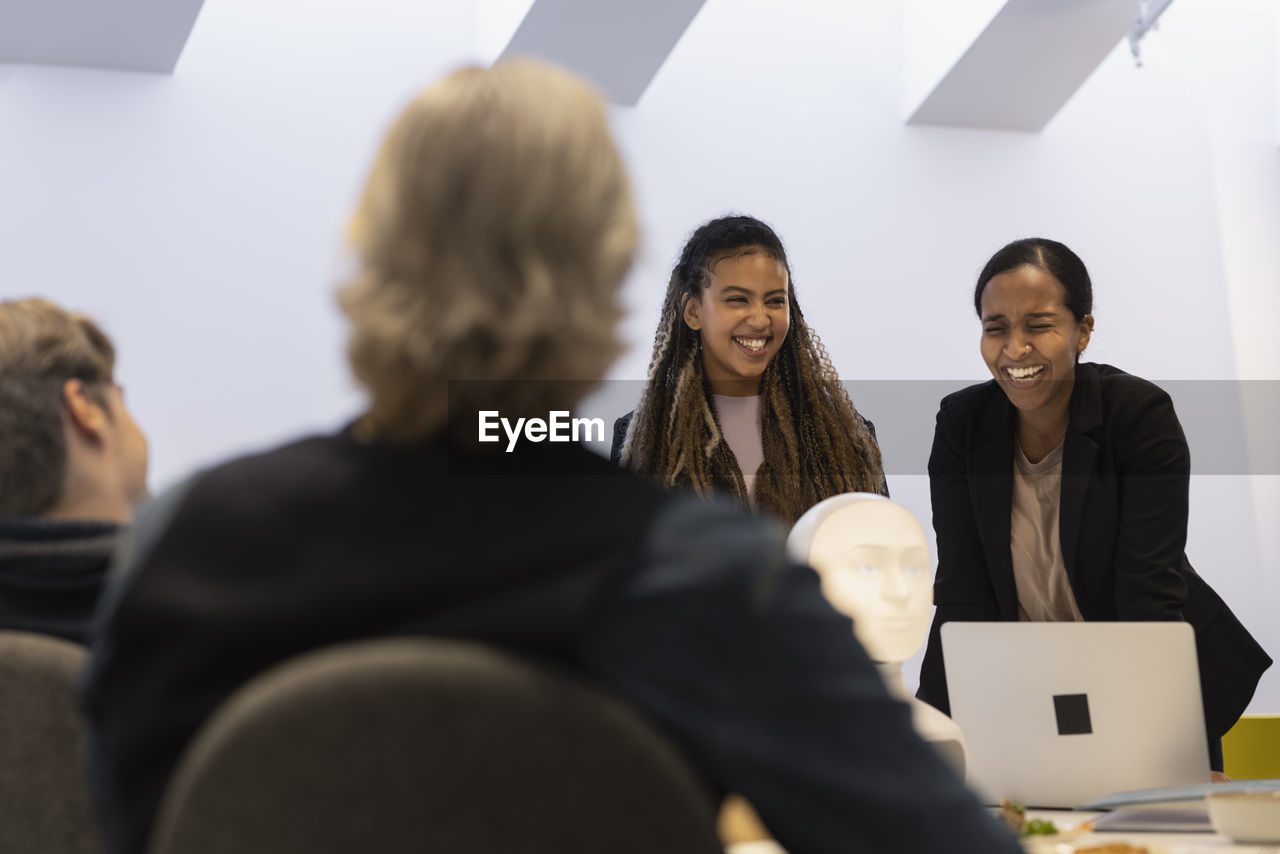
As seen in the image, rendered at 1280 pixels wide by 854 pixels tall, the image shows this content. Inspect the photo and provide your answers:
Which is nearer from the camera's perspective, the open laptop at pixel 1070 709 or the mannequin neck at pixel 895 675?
the mannequin neck at pixel 895 675

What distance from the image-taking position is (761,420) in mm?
3018

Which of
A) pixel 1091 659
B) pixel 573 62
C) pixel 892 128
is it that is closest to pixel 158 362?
pixel 573 62

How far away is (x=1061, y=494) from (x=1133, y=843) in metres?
1.26

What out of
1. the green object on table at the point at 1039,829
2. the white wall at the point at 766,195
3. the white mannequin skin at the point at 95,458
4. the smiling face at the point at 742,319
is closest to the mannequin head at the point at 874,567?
the green object on table at the point at 1039,829

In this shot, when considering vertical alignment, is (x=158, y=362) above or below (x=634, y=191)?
above

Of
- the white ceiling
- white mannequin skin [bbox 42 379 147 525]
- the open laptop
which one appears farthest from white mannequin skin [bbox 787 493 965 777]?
the white ceiling

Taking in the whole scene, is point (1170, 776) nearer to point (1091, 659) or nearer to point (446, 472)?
point (1091, 659)

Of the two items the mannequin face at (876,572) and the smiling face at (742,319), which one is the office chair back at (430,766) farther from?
the smiling face at (742,319)

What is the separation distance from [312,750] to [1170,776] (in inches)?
68.3

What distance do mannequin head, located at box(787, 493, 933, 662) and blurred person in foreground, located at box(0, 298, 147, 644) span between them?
880 mm

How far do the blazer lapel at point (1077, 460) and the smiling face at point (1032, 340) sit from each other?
0.18 feet

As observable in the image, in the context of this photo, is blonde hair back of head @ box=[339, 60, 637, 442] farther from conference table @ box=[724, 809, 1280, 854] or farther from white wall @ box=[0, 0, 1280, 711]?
white wall @ box=[0, 0, 1280, 711]

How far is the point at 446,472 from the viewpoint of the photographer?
32.4 inches

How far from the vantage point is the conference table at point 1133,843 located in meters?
1.51
